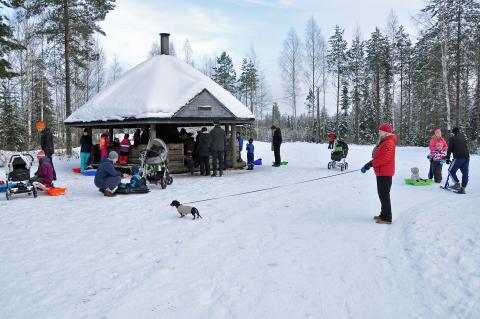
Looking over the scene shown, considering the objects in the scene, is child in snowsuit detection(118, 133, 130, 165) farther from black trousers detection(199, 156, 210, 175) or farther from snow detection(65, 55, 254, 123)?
black trousers detection(199, 156, 210, 175)

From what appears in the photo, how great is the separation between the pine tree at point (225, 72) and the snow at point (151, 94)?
97.5 feet

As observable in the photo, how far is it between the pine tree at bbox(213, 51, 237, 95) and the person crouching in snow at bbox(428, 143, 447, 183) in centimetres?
3796

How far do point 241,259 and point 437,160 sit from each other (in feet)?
29.7

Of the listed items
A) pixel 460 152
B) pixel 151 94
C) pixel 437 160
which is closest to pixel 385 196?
pixel 460 152

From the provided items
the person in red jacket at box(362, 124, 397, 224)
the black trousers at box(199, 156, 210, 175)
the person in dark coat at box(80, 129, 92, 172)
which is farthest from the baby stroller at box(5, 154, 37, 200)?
the person in red jacket at box(362, 124, 397, 224)

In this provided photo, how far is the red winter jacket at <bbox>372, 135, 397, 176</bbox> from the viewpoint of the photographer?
667 cm

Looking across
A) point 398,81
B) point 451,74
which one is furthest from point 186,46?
point 451,74

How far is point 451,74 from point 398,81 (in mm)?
12696

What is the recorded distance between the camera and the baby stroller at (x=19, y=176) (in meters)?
9.15

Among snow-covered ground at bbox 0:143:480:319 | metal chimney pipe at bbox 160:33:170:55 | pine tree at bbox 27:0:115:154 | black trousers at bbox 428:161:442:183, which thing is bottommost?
snow-covered ground at bbox 0:143:480:319

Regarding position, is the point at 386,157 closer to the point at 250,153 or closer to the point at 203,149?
the point at 203,149

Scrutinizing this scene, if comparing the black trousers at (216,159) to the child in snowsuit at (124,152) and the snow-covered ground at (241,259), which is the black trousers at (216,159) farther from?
the snow-covered ground at (241,259)

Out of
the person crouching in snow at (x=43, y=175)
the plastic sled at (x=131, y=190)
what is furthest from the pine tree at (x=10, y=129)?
the plastic sled at (x=131, y=190)

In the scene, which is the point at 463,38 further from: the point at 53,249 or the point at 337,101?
the point at 53,249
